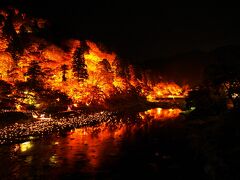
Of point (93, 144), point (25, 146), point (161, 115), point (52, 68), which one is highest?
point (52, 68)

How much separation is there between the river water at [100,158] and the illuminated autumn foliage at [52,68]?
23325mm

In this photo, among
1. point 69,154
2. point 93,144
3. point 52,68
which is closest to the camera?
point 69,154

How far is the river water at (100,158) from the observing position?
19.4m

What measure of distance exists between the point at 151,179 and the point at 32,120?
29.2 metres

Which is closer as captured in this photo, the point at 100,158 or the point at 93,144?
the point at 100,158

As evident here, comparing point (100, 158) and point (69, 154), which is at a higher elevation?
point (69, 154)

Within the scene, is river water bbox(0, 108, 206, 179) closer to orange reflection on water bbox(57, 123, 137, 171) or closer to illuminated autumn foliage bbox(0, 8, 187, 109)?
orange reflection on water bbox(57, 123, 137, 171)

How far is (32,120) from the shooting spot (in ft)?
143

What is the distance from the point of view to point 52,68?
6862cm

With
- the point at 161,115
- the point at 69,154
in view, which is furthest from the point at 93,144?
the point at 161,115

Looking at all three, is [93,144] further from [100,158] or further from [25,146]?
[25,146]

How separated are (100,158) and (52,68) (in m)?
48.4

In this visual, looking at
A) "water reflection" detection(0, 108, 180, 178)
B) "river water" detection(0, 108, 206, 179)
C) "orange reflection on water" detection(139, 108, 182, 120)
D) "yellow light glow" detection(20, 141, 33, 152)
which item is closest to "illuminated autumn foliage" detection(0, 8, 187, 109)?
"orange reflection on water" detection(139, 108, 182, 120)

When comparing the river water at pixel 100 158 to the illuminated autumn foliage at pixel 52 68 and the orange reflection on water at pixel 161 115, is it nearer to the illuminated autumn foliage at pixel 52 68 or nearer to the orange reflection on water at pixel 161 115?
the orange reflection on water at pixel 161 115
